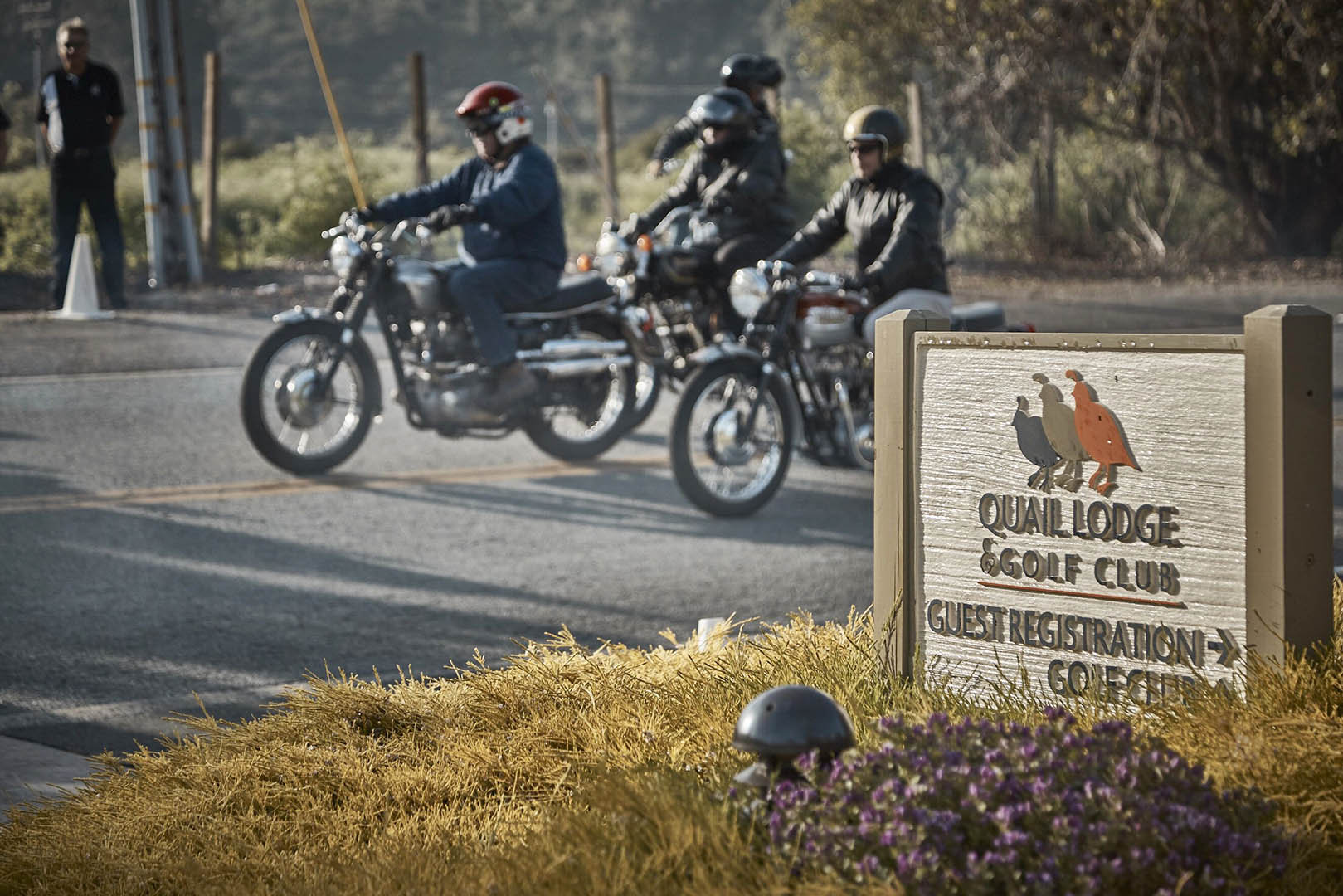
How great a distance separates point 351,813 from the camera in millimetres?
3531

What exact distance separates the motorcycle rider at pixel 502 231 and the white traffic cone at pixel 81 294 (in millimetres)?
6671

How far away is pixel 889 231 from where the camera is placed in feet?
28.1

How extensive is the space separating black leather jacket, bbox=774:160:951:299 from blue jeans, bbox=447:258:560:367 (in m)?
1.47

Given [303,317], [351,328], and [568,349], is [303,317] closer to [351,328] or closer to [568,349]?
[351,328]

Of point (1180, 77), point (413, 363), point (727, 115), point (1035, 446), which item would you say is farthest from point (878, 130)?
point (1180, 77)

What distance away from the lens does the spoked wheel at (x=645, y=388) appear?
9570 mm

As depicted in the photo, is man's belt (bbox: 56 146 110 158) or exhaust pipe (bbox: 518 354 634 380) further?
man's belt (bbox: 56 146 110 158)

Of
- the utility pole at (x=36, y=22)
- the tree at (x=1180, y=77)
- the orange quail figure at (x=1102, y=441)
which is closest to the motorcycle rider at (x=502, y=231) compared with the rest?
the orange quail figure at (x=1102, y=441)

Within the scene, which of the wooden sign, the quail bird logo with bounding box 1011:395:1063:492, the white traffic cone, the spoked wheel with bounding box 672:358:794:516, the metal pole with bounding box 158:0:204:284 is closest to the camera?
the wooden sign

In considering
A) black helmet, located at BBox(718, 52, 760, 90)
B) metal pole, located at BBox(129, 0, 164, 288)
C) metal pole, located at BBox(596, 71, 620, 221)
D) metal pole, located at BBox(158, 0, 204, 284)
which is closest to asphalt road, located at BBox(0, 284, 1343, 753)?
black helmet, located at BBox(718, 52, 760, 90)

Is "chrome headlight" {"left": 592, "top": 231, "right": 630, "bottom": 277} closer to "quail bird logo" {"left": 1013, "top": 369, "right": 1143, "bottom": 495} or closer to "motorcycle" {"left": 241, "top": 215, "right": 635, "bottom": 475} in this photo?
"motorcycle" {"left": 241, "top": 215, "right": 635, "bottom": 475}

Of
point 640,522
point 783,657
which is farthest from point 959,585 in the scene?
point 640,522

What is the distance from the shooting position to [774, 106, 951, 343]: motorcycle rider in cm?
819

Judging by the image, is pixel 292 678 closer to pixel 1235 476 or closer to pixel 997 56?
pixel 1235 476
